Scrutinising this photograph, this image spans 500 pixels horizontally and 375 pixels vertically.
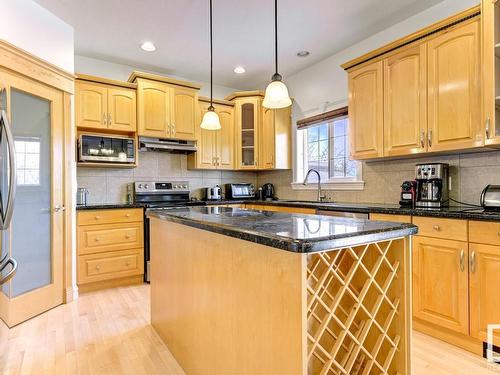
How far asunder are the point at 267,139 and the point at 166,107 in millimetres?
1452

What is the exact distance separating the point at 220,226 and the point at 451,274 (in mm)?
1724

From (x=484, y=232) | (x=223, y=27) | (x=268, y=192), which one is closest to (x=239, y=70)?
(x=223, y=27)

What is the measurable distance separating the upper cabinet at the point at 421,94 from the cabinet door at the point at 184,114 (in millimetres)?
1996

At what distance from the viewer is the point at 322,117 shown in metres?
3.76

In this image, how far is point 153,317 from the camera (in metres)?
2.31

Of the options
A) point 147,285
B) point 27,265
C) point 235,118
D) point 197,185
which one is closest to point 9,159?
point 27,265

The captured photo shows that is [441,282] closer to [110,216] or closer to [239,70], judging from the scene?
[110,216]

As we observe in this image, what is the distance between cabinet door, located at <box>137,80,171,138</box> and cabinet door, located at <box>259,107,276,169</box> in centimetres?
135

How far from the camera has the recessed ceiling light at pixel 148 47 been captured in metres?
3.30

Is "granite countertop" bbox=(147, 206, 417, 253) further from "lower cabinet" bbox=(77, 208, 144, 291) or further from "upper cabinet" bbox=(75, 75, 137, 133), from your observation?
"upper cabinet" bbox=(75, 75, 137, 133)

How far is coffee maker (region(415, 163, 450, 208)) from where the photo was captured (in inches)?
94.7

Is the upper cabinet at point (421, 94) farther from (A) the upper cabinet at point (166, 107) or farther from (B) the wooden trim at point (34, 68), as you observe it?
(B) the wooden trim at point (34, 68)

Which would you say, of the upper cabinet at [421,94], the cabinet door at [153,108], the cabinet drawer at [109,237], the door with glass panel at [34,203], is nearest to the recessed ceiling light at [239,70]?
the cabinet door at [153,108]

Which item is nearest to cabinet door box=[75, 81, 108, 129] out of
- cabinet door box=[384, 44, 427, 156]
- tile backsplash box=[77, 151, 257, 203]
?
tile backsplash box=[77, 151, 257, 203]
